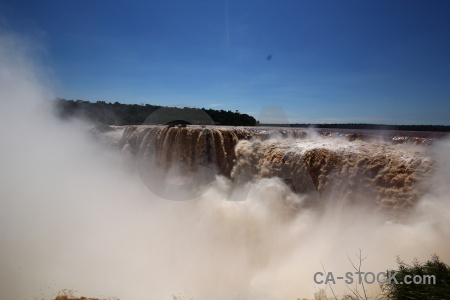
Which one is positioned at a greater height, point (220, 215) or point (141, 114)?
point (141, 114)

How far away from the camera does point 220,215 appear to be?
1056cm

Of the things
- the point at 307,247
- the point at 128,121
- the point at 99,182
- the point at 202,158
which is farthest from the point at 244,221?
the point at 128,121

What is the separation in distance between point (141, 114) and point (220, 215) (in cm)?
3566

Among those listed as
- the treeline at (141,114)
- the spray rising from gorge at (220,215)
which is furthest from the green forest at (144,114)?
the spray rising from gorge at (220,215)

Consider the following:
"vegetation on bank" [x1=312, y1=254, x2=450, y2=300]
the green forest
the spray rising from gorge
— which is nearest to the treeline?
the green forest

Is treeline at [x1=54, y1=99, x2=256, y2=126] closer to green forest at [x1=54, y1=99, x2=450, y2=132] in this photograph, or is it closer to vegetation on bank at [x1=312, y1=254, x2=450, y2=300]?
green forest at [x1=54, y1=99, x2=450, y2=132]

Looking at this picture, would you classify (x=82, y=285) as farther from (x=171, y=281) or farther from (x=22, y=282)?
(x=171, y=281)

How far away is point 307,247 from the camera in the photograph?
7.86 m

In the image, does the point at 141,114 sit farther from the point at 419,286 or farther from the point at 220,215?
the point at 419,286

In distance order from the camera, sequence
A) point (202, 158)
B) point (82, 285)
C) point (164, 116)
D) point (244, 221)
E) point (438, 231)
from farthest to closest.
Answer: point (164, 116), point (202, 158), point (244, 221), point (82, 285), point (438, 231)

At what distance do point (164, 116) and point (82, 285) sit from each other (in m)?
37.6

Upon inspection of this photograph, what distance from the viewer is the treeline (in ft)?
118

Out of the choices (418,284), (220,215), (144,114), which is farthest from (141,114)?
(418,284)

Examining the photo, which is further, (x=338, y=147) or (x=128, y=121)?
(x=128, y=121)
